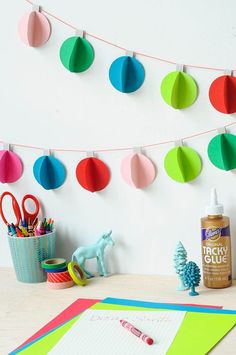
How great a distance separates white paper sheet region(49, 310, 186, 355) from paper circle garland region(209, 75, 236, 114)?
16.2 inches

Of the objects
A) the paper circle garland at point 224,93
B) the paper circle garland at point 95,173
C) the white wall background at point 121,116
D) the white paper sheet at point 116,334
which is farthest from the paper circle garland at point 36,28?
the white paper sheet at point 116,334

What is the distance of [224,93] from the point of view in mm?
1191

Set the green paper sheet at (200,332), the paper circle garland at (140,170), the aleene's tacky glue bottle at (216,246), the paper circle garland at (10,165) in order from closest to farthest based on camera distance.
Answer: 1. the green paper sheet at (200,332)
2. the aleene's tacky glue bottle at (216,246)
3. the paper circle garland at (140,170)
4. the paper circle garland at (10,165)

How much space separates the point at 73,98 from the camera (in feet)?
4.41

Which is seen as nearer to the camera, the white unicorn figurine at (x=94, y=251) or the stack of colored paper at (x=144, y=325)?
the stack of colored paper at (x=144, y=325)

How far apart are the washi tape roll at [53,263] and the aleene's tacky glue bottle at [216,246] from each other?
0.30 m

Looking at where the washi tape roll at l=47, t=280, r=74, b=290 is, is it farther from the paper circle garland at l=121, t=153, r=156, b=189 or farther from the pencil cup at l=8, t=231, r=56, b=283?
the paper circle garland at l=121, t=153, r=156, b=189

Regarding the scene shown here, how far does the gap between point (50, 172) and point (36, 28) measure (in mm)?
316

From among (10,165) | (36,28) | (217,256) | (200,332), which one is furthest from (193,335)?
(36,28)

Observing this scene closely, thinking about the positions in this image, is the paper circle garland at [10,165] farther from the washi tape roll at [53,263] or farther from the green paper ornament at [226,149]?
the green paper ornament at [226,149]

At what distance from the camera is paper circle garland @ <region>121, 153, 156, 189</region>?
1297 millimetres

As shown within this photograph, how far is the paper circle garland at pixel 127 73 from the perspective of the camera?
4.13 feet

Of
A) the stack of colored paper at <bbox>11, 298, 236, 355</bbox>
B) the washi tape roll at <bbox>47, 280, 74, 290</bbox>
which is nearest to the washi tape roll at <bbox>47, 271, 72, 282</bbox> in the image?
the washi tape roll at <bbox>47, 280, 74, 290</bbox>

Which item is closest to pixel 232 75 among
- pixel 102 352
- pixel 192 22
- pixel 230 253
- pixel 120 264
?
pixel 192 22
